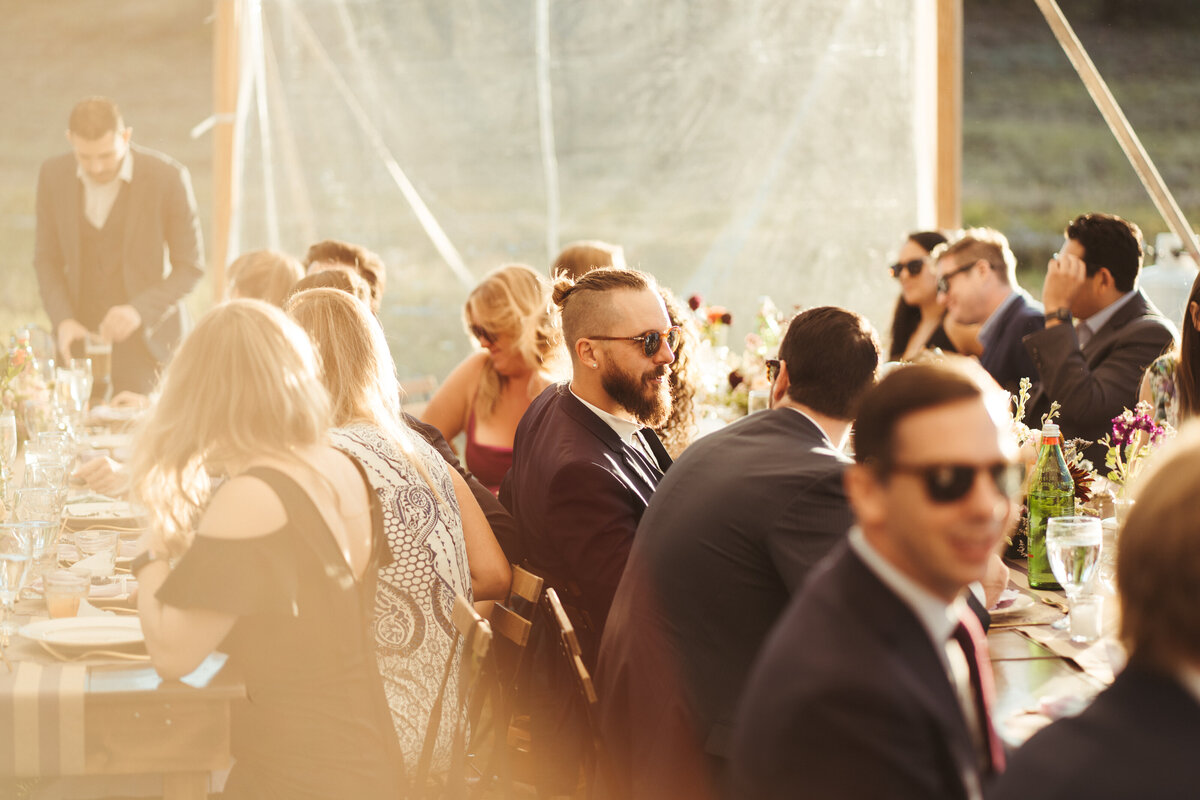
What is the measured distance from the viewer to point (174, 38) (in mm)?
8367

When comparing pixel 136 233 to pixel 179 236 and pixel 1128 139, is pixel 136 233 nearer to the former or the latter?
pixel 179 236

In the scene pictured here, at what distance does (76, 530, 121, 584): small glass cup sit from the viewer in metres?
2.68

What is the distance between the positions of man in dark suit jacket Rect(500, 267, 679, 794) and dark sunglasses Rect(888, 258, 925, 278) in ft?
10.1

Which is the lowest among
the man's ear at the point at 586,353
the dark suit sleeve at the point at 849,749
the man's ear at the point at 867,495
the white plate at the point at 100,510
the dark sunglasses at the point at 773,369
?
the white plate at the point at 100,510

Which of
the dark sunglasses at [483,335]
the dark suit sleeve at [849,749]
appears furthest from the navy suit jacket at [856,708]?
the dark sunglasses at [483,335]

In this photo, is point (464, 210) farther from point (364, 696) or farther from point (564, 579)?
point (364, 696)

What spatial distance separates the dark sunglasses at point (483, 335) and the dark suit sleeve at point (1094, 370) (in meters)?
1.80

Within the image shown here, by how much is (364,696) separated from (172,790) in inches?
12.9

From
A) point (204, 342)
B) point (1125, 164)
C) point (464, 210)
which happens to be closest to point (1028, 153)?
point (1125, 164)

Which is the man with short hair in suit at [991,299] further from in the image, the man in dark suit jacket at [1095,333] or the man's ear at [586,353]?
the man's ear at [586,353]

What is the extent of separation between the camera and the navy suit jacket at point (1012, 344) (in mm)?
5039

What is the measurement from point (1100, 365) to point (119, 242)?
461 cm

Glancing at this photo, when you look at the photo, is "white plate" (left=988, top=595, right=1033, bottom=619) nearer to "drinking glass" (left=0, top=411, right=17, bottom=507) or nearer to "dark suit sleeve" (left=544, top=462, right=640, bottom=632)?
"dark suit sleeve" (left=544, top=462, right=640, bottom=632)

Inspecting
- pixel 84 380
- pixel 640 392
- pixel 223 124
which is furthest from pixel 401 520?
pixel 223 124
